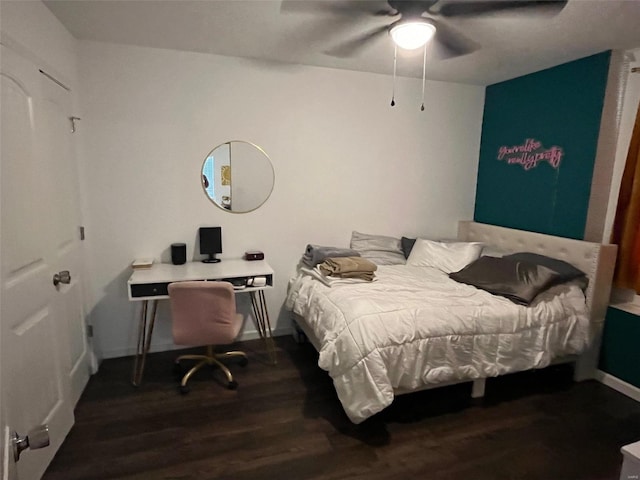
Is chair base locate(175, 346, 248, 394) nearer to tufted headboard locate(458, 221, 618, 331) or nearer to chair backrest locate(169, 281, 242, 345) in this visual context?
chair backrest locate(169, 281, 242, 345)

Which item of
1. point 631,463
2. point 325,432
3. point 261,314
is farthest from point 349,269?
point 631,463

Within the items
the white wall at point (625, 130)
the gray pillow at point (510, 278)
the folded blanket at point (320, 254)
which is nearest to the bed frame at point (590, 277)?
the white wall at point (625, 130)

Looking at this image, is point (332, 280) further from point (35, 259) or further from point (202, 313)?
point (35, 259)

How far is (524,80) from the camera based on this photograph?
342 cm

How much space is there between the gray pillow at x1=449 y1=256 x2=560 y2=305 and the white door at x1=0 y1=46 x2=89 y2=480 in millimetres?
2840

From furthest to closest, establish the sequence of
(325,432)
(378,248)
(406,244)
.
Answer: (406,244) < (378,248) < (325,432)

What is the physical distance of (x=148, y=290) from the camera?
103 inches

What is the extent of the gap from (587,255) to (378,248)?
169 centimetres

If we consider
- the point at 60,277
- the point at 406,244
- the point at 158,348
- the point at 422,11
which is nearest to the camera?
the point at 422,11

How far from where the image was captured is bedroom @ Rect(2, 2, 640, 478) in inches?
114

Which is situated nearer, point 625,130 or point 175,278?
point 175,278

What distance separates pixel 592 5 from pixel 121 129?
327 cm

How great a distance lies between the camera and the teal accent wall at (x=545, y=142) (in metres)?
2.91

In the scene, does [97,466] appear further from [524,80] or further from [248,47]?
→ [524,80]
